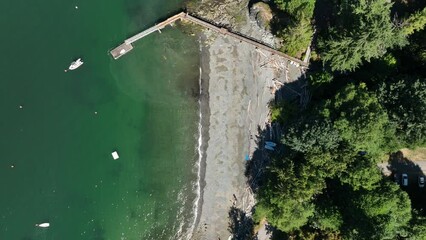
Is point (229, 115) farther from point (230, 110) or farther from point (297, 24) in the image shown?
point (297, 24)

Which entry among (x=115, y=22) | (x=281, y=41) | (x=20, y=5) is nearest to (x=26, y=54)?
(x=20, y=5)

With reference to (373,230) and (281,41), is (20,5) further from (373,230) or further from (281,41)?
(373,230)

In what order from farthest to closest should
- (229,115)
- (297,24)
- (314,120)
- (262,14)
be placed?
(229,115) < (262,14) < (297,24) < (314,120)

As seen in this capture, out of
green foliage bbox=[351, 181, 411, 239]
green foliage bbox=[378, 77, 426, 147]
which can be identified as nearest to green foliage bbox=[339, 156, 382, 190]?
green foliage bbox=[351, 181, 411, 239]

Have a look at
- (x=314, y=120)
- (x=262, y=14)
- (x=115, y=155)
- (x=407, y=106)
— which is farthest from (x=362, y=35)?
(x=115, y=155)

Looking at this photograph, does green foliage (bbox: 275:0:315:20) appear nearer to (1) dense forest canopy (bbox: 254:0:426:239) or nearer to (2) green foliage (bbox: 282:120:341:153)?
(1) dense forest canopy (bbox: 254:0:426:239)

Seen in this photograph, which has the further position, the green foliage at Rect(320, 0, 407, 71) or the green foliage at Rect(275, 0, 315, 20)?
the green foliage at Rect(275, 0, 315, 20)
